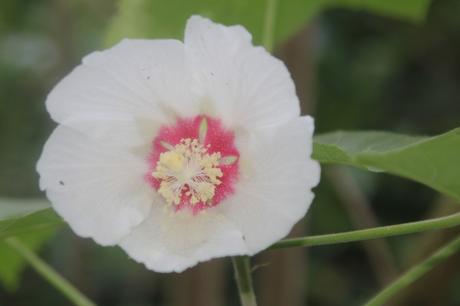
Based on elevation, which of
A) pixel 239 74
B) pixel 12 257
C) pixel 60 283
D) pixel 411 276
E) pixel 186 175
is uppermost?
pixel 239 74

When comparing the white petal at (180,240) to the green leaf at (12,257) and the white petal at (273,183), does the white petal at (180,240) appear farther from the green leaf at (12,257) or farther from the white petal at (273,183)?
the green leaf at (12,257)

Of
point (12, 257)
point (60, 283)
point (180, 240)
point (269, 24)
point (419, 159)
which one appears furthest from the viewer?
point (12, 257)

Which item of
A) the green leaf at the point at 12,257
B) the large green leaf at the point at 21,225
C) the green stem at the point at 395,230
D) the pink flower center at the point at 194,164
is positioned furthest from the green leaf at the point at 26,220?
the green leaf at the point at 12,257

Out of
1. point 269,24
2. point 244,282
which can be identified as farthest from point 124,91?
point 269,24

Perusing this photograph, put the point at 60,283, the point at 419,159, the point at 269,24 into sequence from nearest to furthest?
the point at 419,159 → the point at 60,283 → the point at 269,24

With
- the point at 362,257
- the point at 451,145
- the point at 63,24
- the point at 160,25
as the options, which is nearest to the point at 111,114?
the point at 451,145

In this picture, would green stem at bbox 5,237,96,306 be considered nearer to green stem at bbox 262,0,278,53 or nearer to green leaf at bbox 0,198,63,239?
green leaf at bbox 0,198,63,239

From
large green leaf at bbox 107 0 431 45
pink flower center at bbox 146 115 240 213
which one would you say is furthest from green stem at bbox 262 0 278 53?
pink flower center at bbox 146 115 240 213

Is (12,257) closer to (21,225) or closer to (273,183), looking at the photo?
(21,225)
